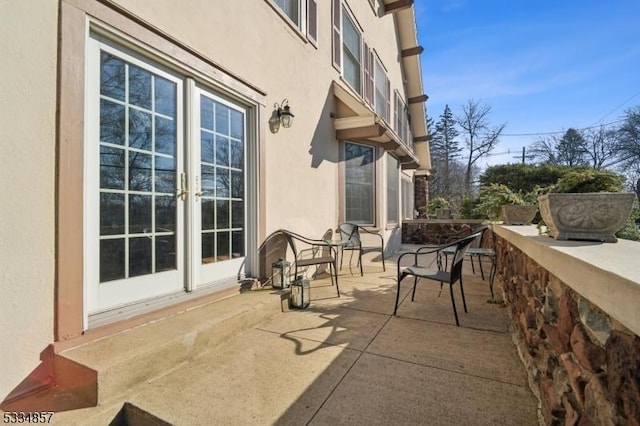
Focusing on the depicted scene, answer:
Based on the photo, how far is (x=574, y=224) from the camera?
171 centimetres

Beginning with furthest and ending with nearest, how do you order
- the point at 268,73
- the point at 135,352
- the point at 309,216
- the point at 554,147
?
the point at 554,147 → the point at 309,216 → the point at 268,73 → the point at 135,352

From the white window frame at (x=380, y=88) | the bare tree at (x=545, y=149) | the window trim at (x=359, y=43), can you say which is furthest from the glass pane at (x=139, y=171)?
the bare tree at (x=545, y=149)

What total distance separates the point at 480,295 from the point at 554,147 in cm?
2368

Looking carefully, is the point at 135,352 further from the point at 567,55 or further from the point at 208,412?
the point at 567,55

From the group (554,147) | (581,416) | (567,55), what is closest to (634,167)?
(554,147)

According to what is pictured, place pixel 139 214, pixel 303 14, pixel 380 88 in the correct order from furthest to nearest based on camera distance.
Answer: pixel 380 88 < pixel 303 14 < pixel 139 214

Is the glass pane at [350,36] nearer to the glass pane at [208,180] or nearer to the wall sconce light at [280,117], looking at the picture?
the wall sconce light at [280,117]


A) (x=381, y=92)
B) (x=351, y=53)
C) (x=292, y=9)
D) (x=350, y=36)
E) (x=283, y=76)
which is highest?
(x=350, y=36)

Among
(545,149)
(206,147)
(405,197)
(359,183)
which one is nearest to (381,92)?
(359,183)

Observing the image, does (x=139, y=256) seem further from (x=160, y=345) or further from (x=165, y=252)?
(x=160, y=345)

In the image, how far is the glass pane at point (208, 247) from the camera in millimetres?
2936

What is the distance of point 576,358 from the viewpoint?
1229mm

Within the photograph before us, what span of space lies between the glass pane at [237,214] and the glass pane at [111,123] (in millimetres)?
1287

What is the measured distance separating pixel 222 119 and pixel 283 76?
137cm
